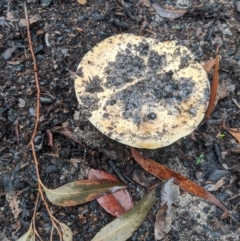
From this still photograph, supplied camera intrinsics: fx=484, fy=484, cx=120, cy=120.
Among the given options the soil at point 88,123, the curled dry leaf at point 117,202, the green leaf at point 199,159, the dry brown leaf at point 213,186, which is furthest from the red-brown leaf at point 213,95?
the curled dry leaf at point 117,202

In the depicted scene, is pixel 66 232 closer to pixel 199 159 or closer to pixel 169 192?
pixel 169 192

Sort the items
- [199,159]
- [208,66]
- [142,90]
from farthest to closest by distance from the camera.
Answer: [208,66], [199,159], [142,90]

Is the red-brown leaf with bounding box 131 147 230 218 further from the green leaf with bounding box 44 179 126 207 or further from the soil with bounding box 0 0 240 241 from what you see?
the green leaf with bounding box 44 179 126 207

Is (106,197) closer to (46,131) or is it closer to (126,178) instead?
(126,178)

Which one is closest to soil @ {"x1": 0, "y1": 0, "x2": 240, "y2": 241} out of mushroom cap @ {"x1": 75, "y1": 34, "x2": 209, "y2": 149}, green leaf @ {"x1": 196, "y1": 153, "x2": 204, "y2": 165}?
green leaf @ {"x1": 196, "y1": 153, "x2": 204, "y2": 165}

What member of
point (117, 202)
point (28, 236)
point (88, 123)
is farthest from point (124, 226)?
point (88, 123)

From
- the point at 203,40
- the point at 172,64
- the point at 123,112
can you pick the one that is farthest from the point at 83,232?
the point at 203,40
